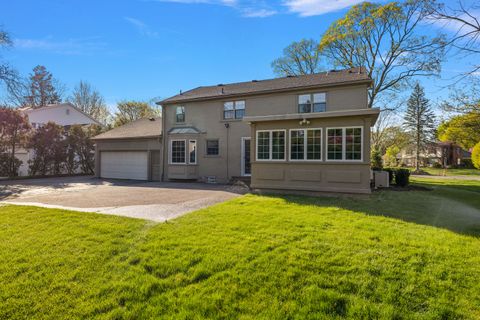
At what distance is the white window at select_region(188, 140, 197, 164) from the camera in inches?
657

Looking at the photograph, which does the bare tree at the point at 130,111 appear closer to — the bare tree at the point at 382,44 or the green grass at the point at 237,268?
the bare tree at the point at 382,44

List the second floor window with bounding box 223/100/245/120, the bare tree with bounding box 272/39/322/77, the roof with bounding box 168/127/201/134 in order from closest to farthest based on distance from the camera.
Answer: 1. the second floor window with bounding box 223/100/245/120
2. the roof with bounding box 168/127/201/134
3. the bare tree with bounding box 272/39/322/77

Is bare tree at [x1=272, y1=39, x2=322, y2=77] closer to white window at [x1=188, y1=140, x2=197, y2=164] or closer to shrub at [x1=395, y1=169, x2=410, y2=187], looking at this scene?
white window at [x1=188, y1=140, x2=197, y2=164]

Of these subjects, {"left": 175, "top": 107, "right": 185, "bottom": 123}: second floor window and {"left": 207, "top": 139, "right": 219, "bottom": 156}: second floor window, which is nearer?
{"left": 207, "top": 139, "right": 219, "bottom": 156}: second floor window

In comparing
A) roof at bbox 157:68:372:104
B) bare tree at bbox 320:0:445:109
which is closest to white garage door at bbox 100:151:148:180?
roof at bbox 157:68:372:104

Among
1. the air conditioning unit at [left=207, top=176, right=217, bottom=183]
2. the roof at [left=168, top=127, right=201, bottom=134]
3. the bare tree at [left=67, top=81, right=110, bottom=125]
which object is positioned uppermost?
the bare tree at [left=67, top=81, right=110, bottom=125]

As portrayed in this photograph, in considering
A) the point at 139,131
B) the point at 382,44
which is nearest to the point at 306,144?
the point at 139,131

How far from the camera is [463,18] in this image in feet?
26.5

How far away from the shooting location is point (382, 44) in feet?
78.2

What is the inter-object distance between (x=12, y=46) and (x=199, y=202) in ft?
55.6

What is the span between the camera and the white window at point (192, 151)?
16.7 m

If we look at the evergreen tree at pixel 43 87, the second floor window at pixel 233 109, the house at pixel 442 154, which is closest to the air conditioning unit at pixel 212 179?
the second floor window at pixel 233 109

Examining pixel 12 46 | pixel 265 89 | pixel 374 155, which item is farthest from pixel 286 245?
pixel 12 46

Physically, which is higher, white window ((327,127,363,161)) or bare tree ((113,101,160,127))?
bare tree ((113,101,160,127))
